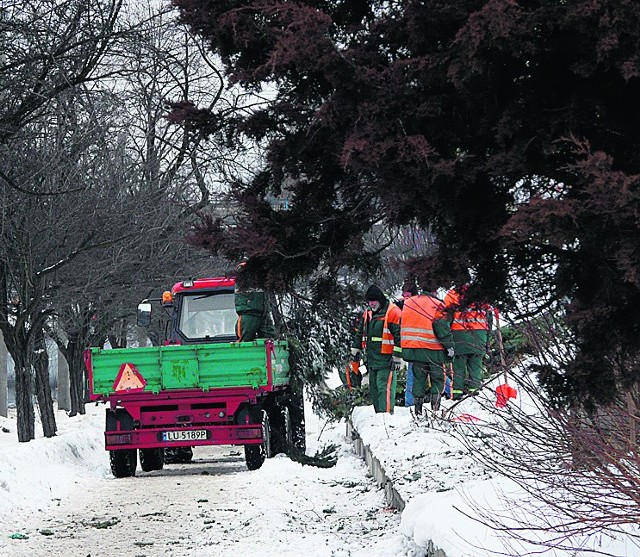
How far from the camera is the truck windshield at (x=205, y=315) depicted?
17.8 metres

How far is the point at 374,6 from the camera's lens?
6148 millimetres

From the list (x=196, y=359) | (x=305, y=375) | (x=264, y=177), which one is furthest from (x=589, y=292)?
(x=305, y=375)

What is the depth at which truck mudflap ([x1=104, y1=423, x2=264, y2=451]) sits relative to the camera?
15.0m

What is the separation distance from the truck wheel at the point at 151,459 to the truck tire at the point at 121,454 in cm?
65

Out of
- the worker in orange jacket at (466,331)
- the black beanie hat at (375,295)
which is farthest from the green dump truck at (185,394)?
the worker in orange jacket at (466,331)

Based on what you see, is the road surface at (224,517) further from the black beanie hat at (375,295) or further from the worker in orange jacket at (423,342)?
the black beanie hat at (375,295)

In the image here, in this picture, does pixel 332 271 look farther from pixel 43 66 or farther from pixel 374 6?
pixel 43 66

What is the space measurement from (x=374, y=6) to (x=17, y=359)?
15.5m

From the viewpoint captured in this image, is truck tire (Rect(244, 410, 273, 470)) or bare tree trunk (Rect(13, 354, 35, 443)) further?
bare tree trunk (Rect(13, 354, 35, 443))

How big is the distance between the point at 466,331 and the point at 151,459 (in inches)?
280

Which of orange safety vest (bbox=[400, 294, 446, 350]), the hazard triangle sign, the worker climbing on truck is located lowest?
the hazard triangle sign

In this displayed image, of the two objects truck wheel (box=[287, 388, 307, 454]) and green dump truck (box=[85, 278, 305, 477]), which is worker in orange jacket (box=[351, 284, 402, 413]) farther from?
truck wheel (box=[287, 388, 307, 454])

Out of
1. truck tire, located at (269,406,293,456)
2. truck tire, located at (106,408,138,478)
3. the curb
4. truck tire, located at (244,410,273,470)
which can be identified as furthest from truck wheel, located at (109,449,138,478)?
the curb

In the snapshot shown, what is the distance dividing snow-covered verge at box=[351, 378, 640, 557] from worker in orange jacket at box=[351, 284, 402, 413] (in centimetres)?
210
